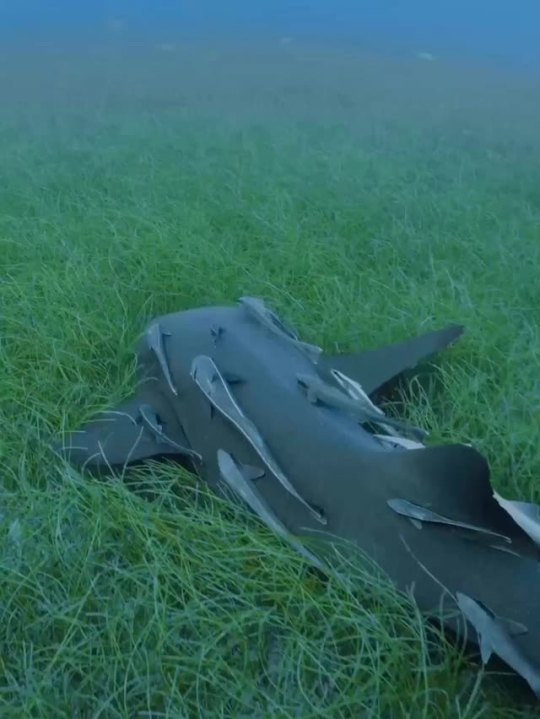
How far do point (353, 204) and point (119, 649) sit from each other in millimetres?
2436

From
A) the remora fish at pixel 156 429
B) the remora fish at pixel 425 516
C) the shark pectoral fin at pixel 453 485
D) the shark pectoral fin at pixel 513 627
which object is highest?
the shark pectoral fin at pixel 453 485

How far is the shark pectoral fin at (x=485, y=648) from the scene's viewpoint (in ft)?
4.96

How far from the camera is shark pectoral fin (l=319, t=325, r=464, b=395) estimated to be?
2412 millimetres

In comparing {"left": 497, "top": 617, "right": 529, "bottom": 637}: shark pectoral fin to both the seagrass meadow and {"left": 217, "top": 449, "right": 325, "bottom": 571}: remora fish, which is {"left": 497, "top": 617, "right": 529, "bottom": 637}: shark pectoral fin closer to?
the seagrass meadow

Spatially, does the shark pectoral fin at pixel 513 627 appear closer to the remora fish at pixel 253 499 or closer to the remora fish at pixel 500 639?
the remora fish at pixel 500 639

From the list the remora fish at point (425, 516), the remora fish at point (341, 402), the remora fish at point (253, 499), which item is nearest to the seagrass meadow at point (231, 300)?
the remora fish at point (253, 499)

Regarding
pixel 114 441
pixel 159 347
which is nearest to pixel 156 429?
pixel 114 441

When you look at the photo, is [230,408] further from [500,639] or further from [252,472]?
[500,639]

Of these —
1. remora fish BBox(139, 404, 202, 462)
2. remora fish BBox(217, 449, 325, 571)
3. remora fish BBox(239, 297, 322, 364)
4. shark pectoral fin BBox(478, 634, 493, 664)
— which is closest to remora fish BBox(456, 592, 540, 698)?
shark pectoral fin BBox(478, 634, 493, 664)

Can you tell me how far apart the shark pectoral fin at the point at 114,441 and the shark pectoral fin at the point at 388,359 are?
0.45 meters

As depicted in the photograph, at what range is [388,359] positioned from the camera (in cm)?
245

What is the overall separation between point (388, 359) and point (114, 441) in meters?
0.69

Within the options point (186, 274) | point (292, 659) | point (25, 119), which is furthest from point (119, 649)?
point (25, 119)

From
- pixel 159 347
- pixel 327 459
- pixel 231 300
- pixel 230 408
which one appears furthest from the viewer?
pixel 231 300
